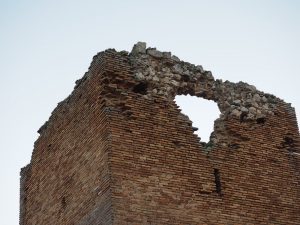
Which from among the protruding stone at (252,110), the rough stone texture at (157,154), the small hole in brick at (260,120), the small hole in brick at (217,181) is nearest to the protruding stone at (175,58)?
the rough stone texture at (157,154)

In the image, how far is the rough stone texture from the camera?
27.3 ft

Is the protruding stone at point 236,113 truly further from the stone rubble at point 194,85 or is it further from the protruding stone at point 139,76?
the protruding stone at point 139,76

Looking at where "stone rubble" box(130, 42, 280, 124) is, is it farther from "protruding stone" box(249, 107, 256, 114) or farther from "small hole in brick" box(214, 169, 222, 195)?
"small hole in brick" box(214, 169, 222, 195)

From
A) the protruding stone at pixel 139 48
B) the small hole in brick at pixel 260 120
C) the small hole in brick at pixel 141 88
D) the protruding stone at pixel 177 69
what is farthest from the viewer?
the small hole in brick at pixel 260 120

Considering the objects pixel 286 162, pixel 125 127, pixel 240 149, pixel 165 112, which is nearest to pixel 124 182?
pixel 125 127

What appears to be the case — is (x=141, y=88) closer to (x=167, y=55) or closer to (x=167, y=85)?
(x=167, y=85)

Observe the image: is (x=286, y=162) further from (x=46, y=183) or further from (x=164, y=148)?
(x=46, y=183)

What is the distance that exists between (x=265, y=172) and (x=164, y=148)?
Answer: 187cm

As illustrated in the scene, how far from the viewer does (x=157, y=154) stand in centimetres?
868

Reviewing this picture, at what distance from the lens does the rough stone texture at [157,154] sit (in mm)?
8328

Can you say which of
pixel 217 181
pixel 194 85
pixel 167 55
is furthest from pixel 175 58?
pixel 217 181

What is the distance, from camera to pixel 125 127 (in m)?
8.62

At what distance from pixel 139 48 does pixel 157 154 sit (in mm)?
1986

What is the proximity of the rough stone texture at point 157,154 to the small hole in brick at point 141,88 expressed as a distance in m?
0.02
